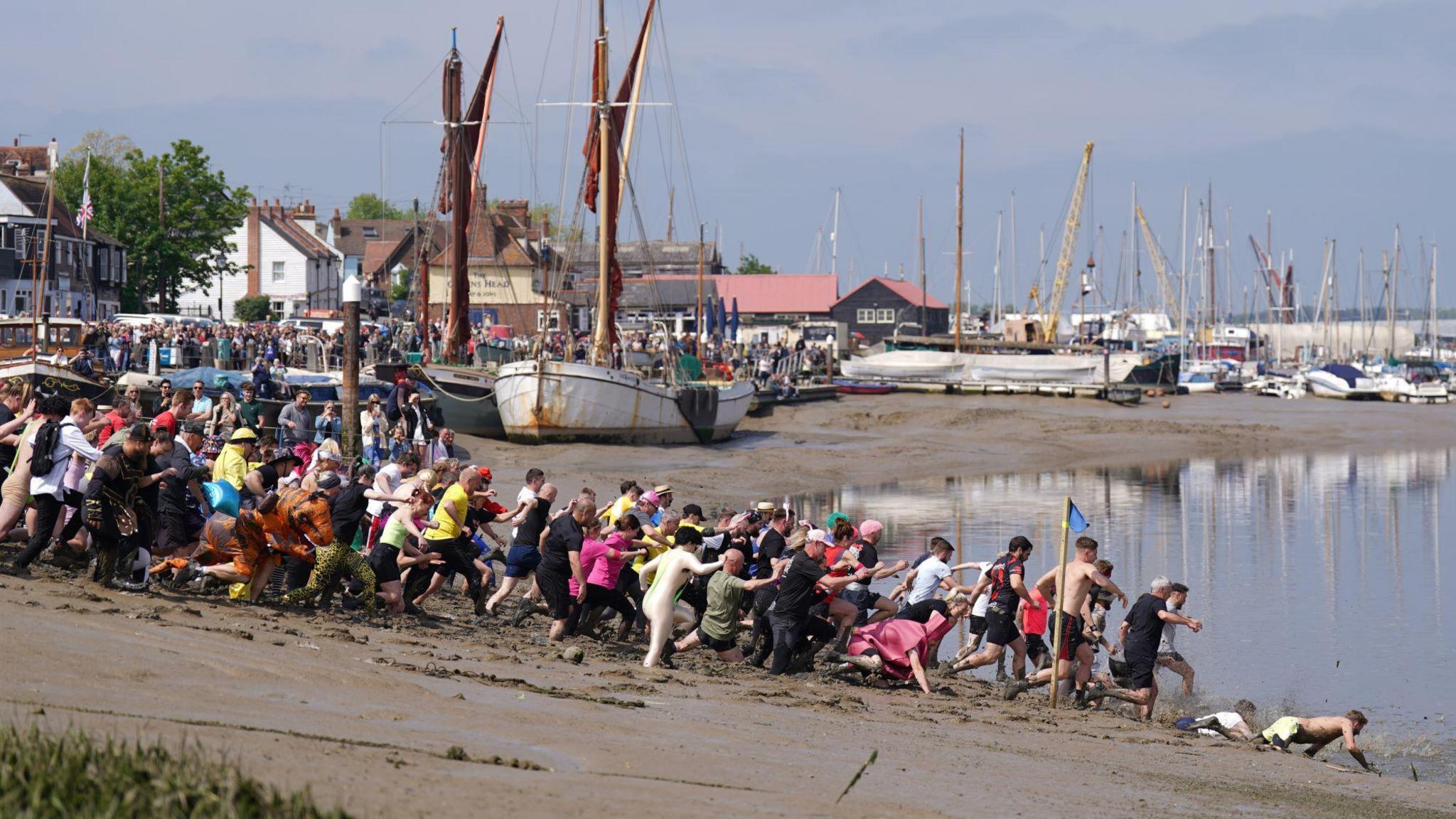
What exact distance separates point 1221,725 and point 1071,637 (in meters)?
1.76

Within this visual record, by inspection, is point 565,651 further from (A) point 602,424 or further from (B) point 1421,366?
(B) point 1421,366

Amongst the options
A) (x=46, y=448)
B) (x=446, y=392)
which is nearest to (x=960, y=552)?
(x=46, y=448)

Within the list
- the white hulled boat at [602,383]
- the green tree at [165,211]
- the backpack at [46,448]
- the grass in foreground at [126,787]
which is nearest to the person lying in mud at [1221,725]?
the grass in foreground at [126,787]

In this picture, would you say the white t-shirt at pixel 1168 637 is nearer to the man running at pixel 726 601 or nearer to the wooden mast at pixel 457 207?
the man running at pixel 726 601

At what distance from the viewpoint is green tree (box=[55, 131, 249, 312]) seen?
6881cm

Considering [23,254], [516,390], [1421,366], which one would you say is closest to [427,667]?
[516,390]

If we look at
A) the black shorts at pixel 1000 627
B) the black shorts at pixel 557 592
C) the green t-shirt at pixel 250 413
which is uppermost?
the green t-shirt at pixel 250 413

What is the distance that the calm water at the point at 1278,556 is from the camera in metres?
15.8

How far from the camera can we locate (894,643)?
13.9 m

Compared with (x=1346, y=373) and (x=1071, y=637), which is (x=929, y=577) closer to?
(x=1071, y=637)

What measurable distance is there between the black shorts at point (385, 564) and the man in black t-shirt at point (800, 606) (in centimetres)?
351

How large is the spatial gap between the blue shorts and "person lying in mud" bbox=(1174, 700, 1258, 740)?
20.2 feet

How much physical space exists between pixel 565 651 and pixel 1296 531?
2050cm

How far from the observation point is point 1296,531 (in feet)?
98.4
